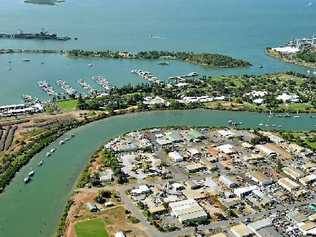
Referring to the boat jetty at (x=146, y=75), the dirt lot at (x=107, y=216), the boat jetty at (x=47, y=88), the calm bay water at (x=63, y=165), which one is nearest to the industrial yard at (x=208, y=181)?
the dirt lot at (x=107, y=216)

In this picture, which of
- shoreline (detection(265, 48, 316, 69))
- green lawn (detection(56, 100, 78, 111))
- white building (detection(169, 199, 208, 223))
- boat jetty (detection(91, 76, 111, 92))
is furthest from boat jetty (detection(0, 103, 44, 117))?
shoreline (detection(265, 48, 316, 69))

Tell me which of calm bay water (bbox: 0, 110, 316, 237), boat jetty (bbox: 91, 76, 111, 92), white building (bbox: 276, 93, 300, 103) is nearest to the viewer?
calm bay water (bbox: 0, 110, 316, 237)

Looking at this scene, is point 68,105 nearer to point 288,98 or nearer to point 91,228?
point 288,98

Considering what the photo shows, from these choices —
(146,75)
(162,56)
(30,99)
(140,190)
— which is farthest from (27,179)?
(162,56)

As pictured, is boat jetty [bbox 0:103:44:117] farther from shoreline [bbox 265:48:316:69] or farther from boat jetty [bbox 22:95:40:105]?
shoreline [bbox 265:48:316:69]

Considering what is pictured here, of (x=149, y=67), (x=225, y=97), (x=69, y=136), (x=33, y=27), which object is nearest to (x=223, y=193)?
(x=69, y=136)

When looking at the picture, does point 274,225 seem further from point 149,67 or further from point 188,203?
point 149,67

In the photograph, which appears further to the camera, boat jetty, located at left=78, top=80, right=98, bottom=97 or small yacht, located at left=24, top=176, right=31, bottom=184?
boat jetty, located at left=78, top=80, right=98, bottom=97
